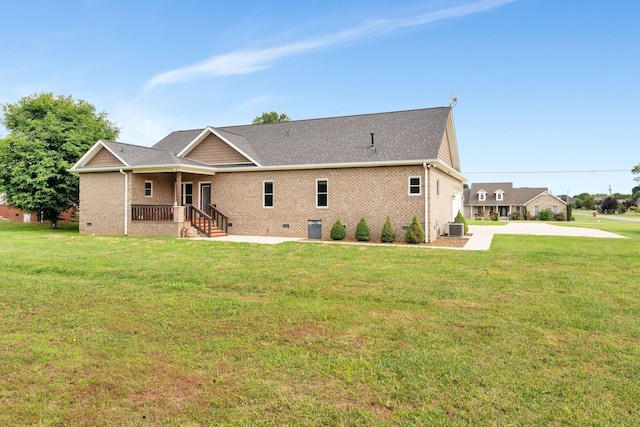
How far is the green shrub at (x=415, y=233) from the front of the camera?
53.1 feet

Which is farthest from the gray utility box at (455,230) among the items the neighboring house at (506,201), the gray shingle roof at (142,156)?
the neighboring house at (506,201)

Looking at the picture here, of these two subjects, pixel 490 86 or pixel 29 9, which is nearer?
pixel 29 9

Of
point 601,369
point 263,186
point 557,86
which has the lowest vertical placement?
point 601,369

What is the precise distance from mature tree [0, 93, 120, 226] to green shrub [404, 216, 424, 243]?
21.6 m

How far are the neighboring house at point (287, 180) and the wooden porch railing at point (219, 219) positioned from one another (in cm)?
5

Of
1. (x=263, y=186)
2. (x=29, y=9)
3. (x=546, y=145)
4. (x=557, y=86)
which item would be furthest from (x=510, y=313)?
(x=546, y=145)

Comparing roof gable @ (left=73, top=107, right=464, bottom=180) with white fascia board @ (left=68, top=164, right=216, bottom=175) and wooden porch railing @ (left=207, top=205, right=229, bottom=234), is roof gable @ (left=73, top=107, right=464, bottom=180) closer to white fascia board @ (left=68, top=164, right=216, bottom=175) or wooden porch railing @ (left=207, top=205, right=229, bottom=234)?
white fascia board @ (left=68, top=164, right=216, bottom=175)

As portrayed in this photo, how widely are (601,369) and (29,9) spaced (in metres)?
22.4

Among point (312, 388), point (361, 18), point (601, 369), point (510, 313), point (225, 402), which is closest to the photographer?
point (225, 402)

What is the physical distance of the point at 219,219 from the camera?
67.1 feet

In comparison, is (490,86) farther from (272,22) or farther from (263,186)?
(263,186)

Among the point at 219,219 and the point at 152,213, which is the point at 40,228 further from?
the point at 219,219

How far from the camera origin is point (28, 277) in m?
8.02

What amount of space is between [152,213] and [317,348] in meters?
17.6
